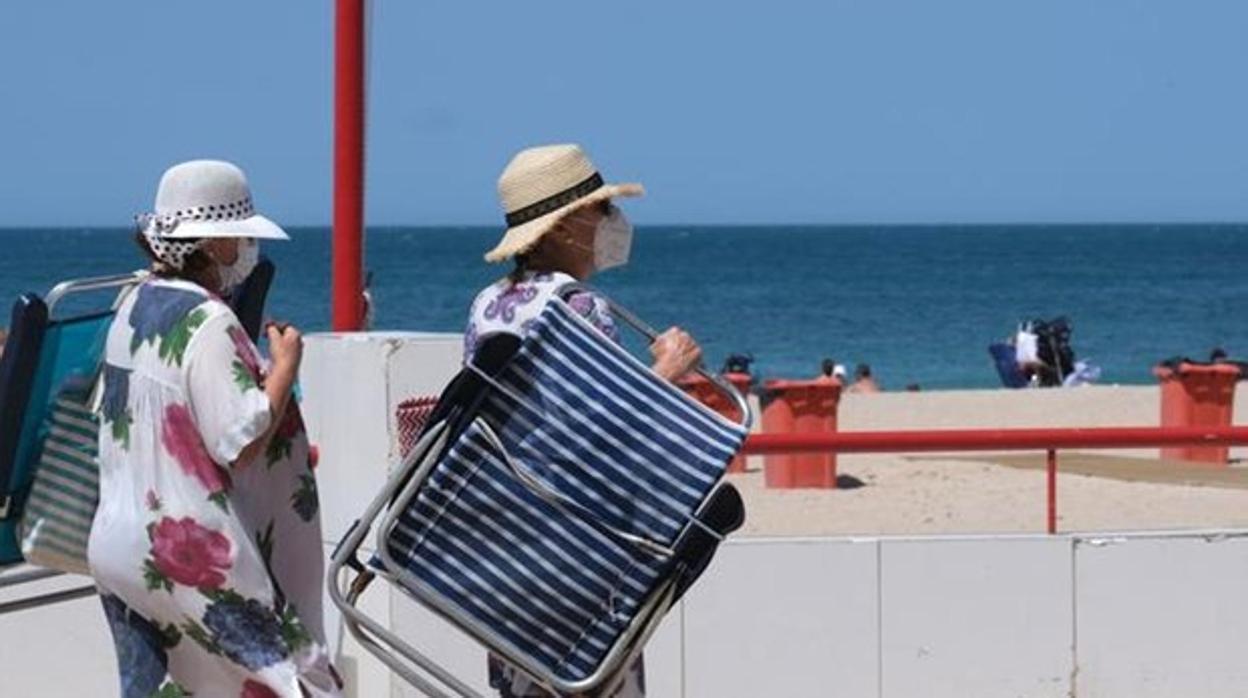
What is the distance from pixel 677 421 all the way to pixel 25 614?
139 inches

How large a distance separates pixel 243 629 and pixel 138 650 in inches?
9.4

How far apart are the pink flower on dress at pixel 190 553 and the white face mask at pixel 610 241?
0.89 meters

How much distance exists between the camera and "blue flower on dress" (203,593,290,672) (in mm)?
5273

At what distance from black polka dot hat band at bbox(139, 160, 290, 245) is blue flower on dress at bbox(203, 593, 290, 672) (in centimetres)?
67

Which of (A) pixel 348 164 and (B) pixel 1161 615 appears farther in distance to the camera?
(B) pixel 1161 615

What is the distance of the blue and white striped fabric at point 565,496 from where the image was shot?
16.0ft

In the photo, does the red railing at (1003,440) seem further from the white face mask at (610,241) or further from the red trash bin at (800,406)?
the red trash bin at (800,406)

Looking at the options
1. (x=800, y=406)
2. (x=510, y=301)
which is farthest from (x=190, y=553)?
(x=800, y=406)

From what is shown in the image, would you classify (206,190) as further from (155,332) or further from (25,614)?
(25,614)

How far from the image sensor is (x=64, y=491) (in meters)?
5.79

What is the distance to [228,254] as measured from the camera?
5426 millimetres

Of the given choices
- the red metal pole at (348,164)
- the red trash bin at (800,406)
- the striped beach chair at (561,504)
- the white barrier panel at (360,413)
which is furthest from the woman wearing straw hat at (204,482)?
the red trash bin at (800,406)

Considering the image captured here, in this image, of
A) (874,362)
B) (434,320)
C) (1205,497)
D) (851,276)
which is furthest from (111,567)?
(851,276)

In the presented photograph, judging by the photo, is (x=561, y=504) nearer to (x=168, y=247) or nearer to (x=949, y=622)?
(x=168, y=247)
